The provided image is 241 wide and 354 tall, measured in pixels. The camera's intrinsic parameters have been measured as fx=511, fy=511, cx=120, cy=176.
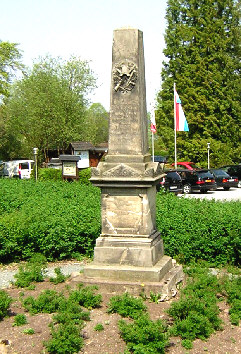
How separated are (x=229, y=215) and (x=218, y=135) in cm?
3564

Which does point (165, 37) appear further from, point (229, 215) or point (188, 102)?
point (229, 215)

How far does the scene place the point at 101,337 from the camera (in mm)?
6664

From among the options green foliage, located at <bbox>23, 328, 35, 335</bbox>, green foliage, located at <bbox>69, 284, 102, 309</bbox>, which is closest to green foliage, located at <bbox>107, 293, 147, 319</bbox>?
green foliage, located at <bbox>69, 284, 102, 309</bbox>

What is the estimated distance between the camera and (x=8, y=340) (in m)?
6.54

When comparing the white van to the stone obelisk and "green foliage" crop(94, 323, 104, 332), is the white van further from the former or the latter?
"green foliage" crop(94, 323, 104, 332)

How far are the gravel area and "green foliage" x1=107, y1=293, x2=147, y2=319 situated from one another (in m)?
2.55

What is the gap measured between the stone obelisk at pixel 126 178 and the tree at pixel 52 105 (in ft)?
120

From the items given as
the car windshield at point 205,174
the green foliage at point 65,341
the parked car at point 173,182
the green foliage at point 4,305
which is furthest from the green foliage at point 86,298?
the car windshield at point 205,174

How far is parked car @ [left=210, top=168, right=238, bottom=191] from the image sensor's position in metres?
32.2

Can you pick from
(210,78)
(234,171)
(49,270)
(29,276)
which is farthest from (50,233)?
(210,78)

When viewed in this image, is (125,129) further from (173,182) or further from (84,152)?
(84,152)

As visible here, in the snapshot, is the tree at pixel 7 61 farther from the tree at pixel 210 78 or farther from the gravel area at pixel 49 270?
the gravel area at pixel 49 270

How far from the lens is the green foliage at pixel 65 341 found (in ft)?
19.9

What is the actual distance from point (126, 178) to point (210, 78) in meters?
38.8
